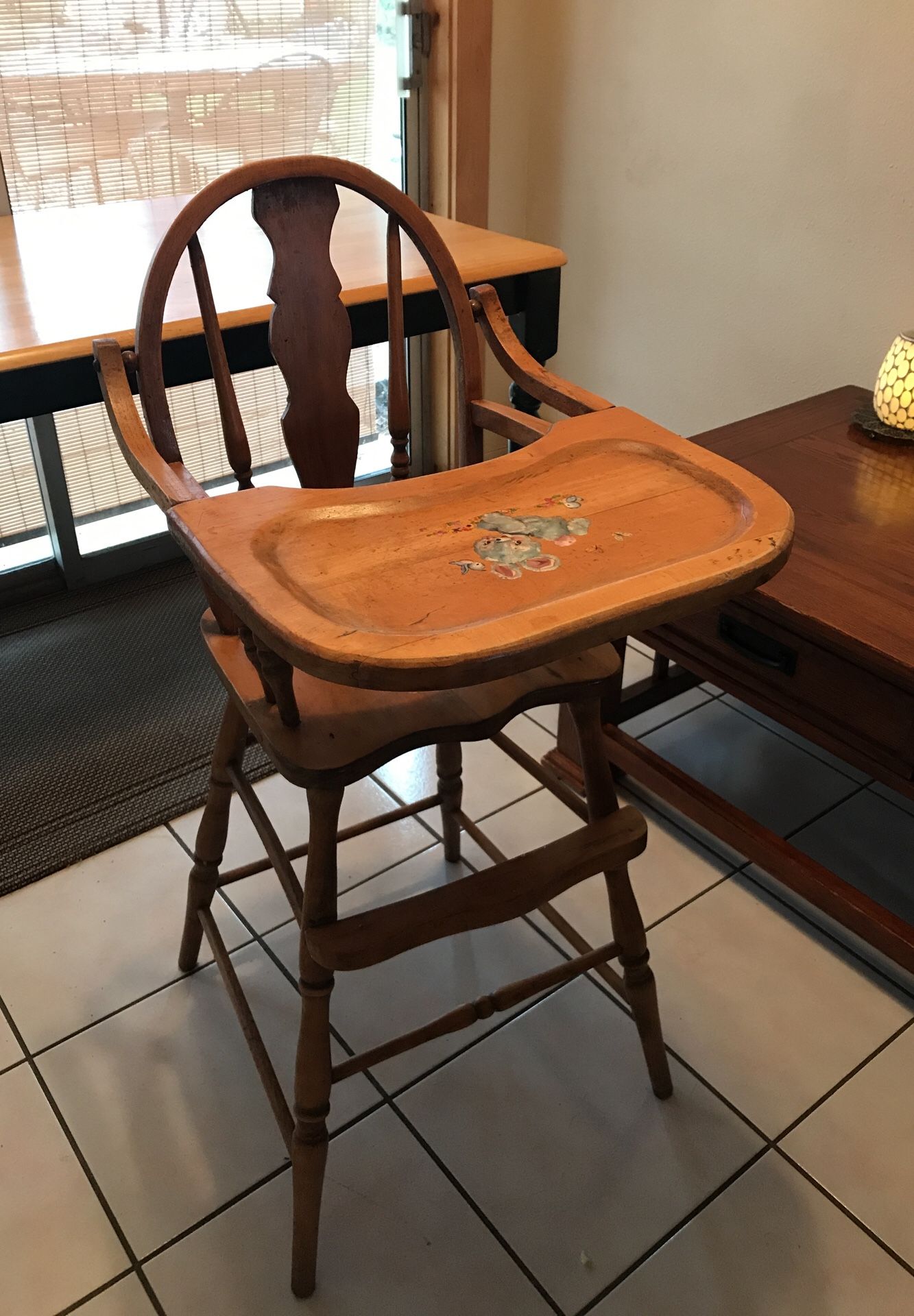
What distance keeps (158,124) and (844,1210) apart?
2.08 m

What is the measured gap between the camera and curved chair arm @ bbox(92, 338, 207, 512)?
954mm

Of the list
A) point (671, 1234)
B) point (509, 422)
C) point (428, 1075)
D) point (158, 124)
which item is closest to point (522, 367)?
point (509, 422)

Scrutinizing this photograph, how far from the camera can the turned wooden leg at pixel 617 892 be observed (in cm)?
115

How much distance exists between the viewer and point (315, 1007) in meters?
1.00

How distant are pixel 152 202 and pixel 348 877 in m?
1.27

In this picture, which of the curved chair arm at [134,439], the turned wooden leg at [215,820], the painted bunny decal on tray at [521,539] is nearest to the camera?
the painted bunny decal on tray at [521,539]

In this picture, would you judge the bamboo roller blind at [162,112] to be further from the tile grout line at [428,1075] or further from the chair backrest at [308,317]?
the tile grout line at [428,1075]

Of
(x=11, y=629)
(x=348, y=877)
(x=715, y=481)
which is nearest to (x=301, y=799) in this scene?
(x=348, y=877)

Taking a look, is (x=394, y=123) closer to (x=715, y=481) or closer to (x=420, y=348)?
(x=420, y=348)

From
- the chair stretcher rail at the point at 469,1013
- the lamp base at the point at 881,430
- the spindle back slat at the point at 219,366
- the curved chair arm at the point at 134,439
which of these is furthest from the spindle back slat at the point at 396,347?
the lamp base at the point at 881,430

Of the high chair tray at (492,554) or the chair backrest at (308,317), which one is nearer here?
the high chair tray at (492,554)

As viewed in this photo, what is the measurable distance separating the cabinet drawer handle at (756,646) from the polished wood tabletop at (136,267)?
2.02ft

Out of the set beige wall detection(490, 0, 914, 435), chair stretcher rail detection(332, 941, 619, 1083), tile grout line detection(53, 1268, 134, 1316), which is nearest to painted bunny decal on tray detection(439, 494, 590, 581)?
chair stretcher rail detection(332, 941, 619, 1083)

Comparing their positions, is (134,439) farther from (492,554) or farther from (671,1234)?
(671,1234)
